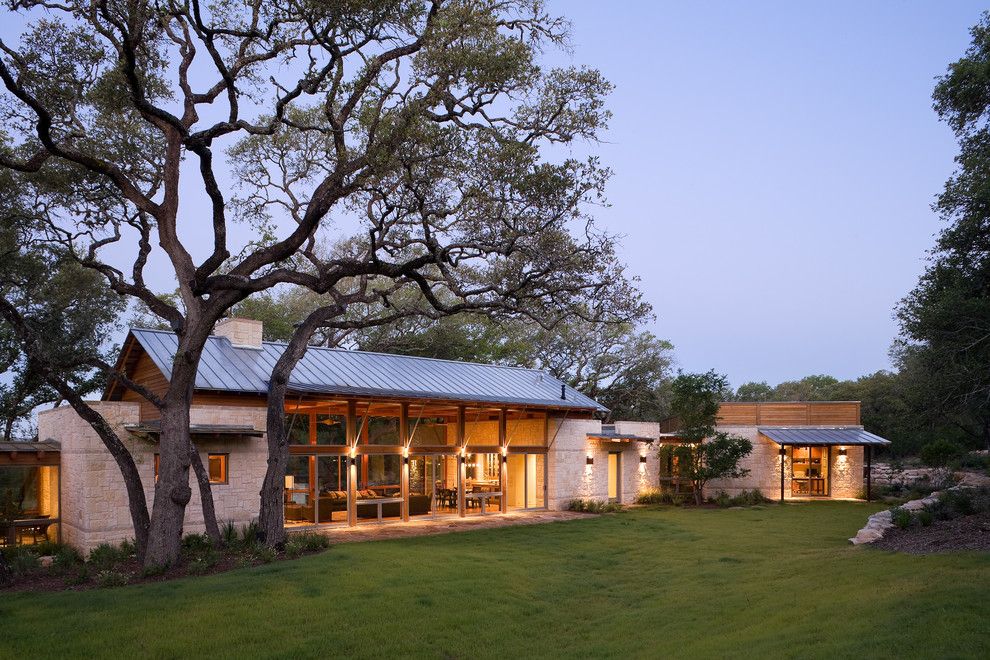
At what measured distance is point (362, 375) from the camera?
19141 millimetres

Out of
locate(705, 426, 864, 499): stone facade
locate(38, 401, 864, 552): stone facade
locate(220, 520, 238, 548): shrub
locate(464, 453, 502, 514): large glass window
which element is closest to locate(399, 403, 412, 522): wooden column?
locate(464, 453, 502, 514): large glass window

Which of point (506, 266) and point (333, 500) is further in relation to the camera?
point (333, 500)

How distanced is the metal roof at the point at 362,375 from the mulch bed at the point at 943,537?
33.3 feet

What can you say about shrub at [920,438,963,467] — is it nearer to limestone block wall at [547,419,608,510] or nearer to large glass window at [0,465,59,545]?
limestone block wall at [547,419,608,510]

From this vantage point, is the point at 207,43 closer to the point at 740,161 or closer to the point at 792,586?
the point at 792,586

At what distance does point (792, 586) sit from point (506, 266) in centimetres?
755

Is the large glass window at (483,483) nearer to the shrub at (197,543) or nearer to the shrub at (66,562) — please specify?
the shrub at (197,543)

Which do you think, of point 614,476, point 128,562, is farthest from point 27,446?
point 614,476

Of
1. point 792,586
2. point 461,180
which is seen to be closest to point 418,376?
point 461,180

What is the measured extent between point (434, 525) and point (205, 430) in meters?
6.38

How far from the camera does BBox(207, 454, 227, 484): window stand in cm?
1602

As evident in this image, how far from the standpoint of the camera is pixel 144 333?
17203 mm

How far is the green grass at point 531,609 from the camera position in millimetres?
6977

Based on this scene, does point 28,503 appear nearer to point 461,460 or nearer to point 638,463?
point 461,460
